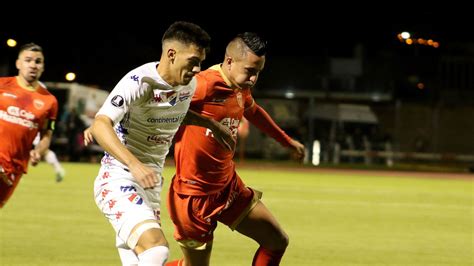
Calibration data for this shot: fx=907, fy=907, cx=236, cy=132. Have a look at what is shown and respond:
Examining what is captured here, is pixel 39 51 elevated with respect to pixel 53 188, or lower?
elevated

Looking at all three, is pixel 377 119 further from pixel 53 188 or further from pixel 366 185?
pixel 53 188

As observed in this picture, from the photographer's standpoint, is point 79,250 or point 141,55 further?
point 141,55

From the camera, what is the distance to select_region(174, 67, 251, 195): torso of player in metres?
7.05

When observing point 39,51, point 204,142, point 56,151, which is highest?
point 39,51

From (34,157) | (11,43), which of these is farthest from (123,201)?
(11,43)

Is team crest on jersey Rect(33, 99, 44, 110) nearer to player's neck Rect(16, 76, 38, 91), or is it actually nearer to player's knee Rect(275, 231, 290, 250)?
player's neck Rect(16, 76, 38, 91)

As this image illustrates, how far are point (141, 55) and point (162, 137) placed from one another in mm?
53195

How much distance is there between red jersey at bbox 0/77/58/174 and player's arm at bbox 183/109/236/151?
12.0 feet

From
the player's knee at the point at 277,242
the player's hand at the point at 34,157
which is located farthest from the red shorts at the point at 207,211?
the player's hand at the point at 34,157

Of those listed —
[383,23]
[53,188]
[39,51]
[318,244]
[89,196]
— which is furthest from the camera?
[383,23]

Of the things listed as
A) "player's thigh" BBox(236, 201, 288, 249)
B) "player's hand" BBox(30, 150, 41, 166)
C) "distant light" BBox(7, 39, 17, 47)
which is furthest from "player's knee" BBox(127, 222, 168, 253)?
"distant light" BBox(7, 39, 17, 47)

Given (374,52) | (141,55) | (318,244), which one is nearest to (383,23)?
(374,52)

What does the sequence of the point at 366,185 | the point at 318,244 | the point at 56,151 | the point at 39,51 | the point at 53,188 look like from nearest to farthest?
the point at 39,51 → the point at 318,244 → the point at 53,188 → the point at 366,185 → the point at 56,151

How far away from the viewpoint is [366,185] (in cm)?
2341
